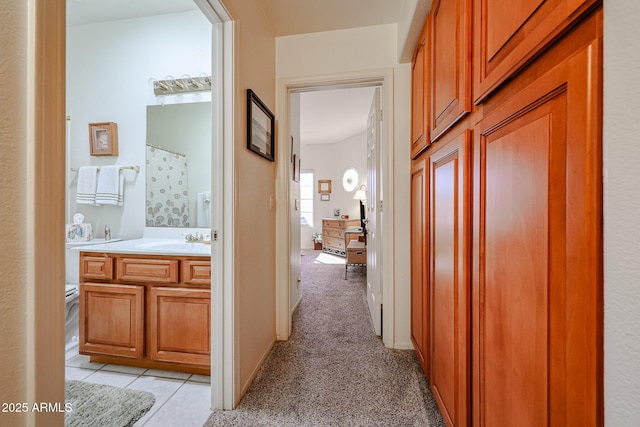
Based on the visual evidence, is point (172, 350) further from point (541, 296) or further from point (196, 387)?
point (541, 296)

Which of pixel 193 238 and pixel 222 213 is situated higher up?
pixel 222 213

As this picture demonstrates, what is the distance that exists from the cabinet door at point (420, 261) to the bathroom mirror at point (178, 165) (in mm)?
1670

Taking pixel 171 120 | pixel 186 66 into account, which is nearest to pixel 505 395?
pixel 171 120

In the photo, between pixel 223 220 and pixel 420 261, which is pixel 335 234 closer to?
pixel 420 261

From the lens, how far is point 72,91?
239 cm

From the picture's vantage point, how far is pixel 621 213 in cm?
39

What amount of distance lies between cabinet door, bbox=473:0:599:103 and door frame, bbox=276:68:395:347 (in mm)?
1133

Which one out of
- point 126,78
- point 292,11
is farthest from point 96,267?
point 292,11

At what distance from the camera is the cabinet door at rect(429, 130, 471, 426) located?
932 millimetres

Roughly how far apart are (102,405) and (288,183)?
1.67m

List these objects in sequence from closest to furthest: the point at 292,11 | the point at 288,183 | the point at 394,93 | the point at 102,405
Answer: the point at 102,405
the point at 292,11
the point at 394,93
the point at 288,183

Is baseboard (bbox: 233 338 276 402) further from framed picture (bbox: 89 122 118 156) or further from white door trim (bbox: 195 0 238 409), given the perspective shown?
framed picture (bbox: 89 122 118 156)

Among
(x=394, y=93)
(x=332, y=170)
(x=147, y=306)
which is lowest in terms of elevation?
(x=147, y=306)

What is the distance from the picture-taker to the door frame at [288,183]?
78.2 inches
